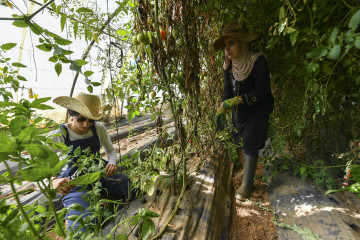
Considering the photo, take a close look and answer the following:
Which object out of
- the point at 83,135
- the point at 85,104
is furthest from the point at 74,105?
the point at 83,135

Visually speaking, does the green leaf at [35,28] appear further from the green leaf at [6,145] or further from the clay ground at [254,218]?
the clay ground at [254,218]

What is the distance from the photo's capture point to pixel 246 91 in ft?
5.82

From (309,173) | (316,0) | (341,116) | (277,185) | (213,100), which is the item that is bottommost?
(277,185)

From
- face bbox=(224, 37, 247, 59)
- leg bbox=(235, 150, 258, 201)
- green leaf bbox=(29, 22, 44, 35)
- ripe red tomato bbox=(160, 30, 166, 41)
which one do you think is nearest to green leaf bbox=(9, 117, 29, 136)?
green leaf bbox=(29, 22, 44, 35)

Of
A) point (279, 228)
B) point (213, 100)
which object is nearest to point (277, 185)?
point (279, 228)

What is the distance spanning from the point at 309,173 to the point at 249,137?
0.60m

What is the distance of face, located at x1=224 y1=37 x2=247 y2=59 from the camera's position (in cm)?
160

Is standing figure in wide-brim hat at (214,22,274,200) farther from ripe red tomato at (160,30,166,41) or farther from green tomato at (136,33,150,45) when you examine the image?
green tomato at (136,33,150,45)

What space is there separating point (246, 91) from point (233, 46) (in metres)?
0.43

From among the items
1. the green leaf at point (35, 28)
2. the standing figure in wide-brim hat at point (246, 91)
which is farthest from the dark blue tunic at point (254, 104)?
the green leaf at point (35, 28)

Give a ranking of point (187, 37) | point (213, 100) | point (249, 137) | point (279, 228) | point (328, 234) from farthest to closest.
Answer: point (213, 100)
point (249, 137)
point (279, 228)
point (328, 234)
point (187, 37)

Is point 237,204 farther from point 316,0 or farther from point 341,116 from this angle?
point 316,0

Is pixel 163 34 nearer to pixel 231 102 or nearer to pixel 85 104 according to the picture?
pixel 231 102

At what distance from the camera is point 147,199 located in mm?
1402
